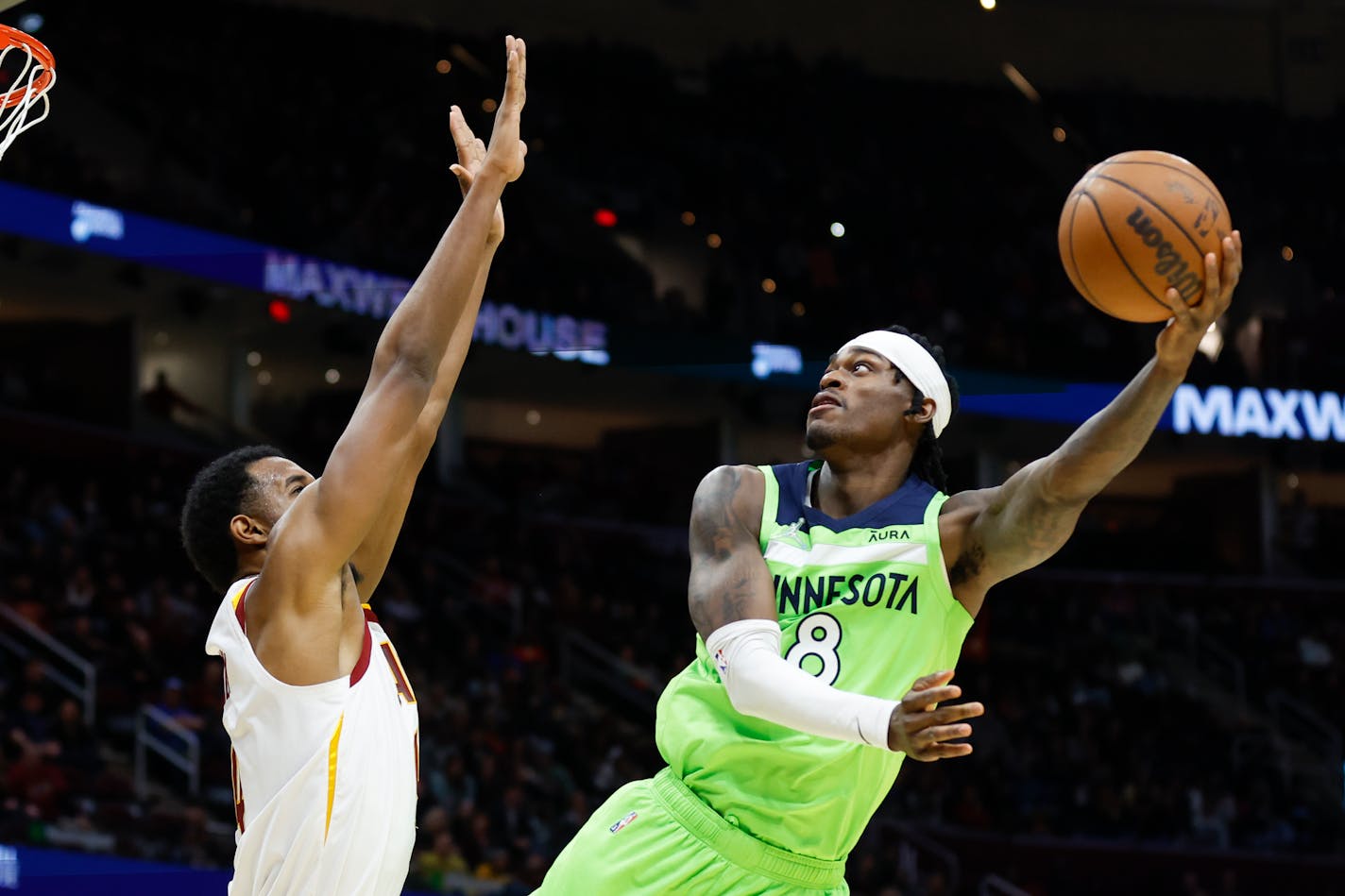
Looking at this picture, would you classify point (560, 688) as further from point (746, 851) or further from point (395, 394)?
point (395, 394)

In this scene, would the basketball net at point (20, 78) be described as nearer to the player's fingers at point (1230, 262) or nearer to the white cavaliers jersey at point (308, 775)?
the white cavaliers jersey at point (308, 775)

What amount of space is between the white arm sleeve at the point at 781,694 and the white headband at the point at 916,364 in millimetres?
822

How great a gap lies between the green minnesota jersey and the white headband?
302mm

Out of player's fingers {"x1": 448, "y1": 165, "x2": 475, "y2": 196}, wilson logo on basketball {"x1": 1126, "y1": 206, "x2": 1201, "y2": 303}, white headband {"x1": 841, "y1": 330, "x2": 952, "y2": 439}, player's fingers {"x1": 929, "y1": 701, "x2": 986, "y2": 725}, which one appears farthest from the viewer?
white headband {"x1": 841, "y1": 330, "x2": 952, "y2": 439}

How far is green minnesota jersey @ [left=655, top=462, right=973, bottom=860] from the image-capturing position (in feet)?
12.8

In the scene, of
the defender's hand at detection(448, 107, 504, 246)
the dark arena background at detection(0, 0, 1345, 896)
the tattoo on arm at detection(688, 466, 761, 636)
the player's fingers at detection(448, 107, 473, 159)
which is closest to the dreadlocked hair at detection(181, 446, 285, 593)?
the defender's hand at detection(448, 107, 504, 246)

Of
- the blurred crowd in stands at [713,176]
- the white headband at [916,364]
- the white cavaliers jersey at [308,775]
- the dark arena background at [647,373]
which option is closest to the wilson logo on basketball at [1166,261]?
the white headband at [916,364]

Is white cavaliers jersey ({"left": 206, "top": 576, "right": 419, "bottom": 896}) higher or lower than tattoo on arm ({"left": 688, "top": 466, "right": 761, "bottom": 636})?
lower

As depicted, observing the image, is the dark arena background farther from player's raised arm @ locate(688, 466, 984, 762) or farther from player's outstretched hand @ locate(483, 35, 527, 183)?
player's outstretched hand @ locate(483, 35, 527, 183)

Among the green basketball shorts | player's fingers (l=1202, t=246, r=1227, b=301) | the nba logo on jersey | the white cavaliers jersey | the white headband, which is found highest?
player's fingers (l=1202, t=246, r=1227, b=301)

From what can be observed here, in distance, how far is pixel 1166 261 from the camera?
377 cm

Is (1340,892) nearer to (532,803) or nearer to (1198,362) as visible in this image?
(1198,362)

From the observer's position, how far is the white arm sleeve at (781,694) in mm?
3375

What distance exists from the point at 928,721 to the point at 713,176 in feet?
58.7
